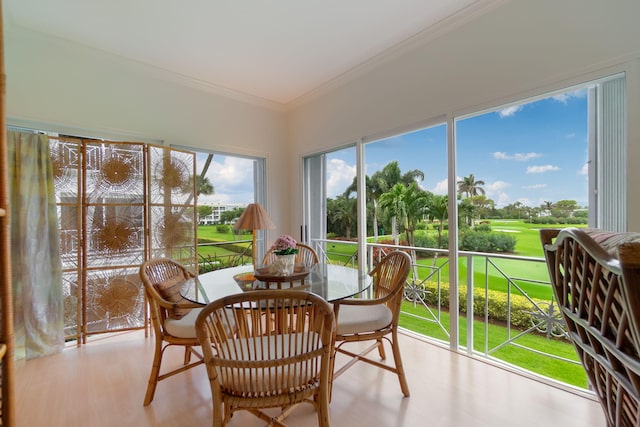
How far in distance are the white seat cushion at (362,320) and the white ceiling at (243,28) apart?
7.48 feet

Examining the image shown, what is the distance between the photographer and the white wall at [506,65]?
1.62 m

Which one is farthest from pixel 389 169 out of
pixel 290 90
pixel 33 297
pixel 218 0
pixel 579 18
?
pixel 33 297

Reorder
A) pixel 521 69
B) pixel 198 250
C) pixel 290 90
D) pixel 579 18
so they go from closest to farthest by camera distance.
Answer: pixel 579 18, pixel 521 69, pixel 198 250, pixel 290 90

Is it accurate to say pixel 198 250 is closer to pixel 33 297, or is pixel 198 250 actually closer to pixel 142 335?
pixel 142 335

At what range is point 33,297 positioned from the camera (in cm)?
229

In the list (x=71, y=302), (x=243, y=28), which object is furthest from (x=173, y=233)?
(x=243, y=28)

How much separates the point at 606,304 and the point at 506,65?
2047mm

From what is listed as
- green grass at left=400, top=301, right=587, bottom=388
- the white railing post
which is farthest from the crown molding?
green grass at left=400, top=301, right=587, bottom=388

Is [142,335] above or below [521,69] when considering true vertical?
below

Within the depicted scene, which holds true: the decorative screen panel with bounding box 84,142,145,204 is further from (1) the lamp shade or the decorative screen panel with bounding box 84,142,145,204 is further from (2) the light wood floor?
(2) the light wood floor

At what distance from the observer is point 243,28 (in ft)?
7.89

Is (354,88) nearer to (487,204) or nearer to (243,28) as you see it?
(243,28)

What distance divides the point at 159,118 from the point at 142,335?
2278mm

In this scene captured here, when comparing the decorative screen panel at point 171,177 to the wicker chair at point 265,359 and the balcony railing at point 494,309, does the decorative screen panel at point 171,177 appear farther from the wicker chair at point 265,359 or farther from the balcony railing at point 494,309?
the wicker chair at point 265,359
